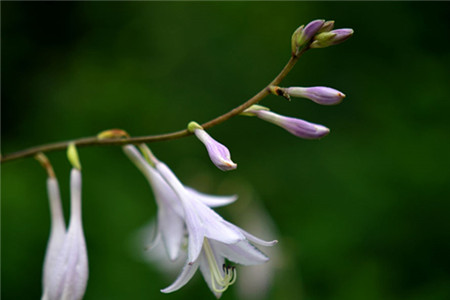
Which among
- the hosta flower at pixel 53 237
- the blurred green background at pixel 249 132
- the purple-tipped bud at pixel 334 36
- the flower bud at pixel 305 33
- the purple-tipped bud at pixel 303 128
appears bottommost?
the blurred green background at pixel 249 132

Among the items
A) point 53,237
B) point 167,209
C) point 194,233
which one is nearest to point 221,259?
point 194,233

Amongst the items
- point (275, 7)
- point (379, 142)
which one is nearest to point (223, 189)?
point (379, 142)

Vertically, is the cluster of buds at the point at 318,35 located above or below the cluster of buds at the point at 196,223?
Result: above

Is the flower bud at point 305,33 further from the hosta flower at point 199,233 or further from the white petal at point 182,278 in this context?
the white petal at point 182,278

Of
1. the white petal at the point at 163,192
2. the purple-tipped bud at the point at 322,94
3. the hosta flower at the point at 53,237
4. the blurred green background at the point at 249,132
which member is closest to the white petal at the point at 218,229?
the white petal at the point at 163,192

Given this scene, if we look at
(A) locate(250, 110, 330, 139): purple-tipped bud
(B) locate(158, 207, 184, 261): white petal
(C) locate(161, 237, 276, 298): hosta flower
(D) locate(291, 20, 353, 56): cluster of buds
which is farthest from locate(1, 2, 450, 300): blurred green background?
(D) locate(291, 20, 353, 56): cluster of buds

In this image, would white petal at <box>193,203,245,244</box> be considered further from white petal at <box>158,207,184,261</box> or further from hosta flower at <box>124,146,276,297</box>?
white petal at <box>158,207,184,261</box>

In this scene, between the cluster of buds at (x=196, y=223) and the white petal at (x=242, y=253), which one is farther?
the white petal at (x=242, y=253)

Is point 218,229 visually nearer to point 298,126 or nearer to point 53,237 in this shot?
point 298,126
